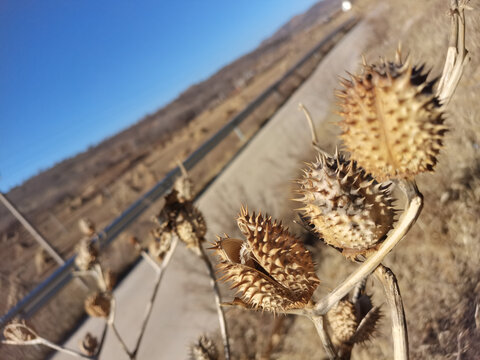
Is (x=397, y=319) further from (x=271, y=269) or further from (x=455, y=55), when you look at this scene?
(x=455, y=55)

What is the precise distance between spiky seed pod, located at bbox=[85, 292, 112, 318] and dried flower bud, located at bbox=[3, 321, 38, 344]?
1.12 ft

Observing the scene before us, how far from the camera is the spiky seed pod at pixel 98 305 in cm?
205

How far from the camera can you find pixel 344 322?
4.24 ft

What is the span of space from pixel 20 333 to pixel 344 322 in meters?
1.91

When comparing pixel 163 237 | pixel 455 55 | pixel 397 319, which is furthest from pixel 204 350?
pixel 455 55

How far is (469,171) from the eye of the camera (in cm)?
373

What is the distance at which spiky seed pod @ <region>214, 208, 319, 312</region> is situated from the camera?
101 cm

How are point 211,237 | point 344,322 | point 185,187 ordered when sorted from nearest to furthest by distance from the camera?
point 344,322 → point 185,187 → point 211,237

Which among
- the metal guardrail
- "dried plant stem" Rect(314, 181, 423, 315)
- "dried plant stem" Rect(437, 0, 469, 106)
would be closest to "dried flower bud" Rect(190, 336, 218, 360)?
"dried plant stem" Rect(314, 181, 423, 315)

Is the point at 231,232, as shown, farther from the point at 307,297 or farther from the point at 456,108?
the point at 307,297

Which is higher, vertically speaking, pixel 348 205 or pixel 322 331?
pixel 348 205

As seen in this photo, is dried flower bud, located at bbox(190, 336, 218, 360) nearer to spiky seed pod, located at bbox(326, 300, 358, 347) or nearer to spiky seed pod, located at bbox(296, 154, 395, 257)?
spiky seed pod, located at bbox(326, 300, 358, 347)

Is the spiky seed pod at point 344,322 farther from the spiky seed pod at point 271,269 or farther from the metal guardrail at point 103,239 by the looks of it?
the metal guardrail at point 103,239

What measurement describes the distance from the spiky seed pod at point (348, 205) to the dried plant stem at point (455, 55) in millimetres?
297
